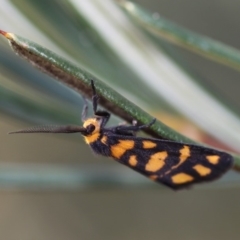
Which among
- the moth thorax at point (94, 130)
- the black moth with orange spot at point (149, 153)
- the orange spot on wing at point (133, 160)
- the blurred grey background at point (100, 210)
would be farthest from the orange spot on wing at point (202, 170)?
the blurred grey background at point (100, 210)

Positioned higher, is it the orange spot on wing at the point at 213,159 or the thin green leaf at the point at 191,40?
the thin green leaf at the point at 191,40

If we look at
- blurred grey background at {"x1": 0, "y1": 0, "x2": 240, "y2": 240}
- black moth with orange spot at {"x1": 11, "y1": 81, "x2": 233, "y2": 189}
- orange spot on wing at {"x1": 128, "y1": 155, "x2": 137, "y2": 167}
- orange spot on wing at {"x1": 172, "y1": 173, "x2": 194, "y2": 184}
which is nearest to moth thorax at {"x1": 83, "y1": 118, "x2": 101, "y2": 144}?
black moth with orange spot at {"x1": 11, "y1": 81, "x2": 233, "y2": 189}

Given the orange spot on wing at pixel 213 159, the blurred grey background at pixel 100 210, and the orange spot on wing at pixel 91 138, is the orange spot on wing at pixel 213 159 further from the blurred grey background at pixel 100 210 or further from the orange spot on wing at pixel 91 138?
the blurred grey background at pixel 100 210

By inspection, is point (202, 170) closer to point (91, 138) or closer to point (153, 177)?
point (153, 177)

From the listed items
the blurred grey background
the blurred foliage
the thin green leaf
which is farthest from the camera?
the blurred grey background

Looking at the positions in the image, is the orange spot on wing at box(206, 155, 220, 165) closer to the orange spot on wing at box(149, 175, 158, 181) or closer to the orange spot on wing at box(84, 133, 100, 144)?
the orange spot on wing at box(149, 175, 158, 181)

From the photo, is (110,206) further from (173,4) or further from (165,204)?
(173,4)

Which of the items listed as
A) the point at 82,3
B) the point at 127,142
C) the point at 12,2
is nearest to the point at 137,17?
the point at 82,3

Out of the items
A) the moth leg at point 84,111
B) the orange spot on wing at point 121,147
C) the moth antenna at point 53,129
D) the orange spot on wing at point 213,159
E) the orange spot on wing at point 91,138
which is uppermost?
the moth leg at point 84,111

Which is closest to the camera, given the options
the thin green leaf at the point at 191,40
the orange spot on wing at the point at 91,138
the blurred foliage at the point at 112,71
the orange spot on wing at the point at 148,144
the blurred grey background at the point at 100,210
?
the thin green leaf at the point at 191,40
